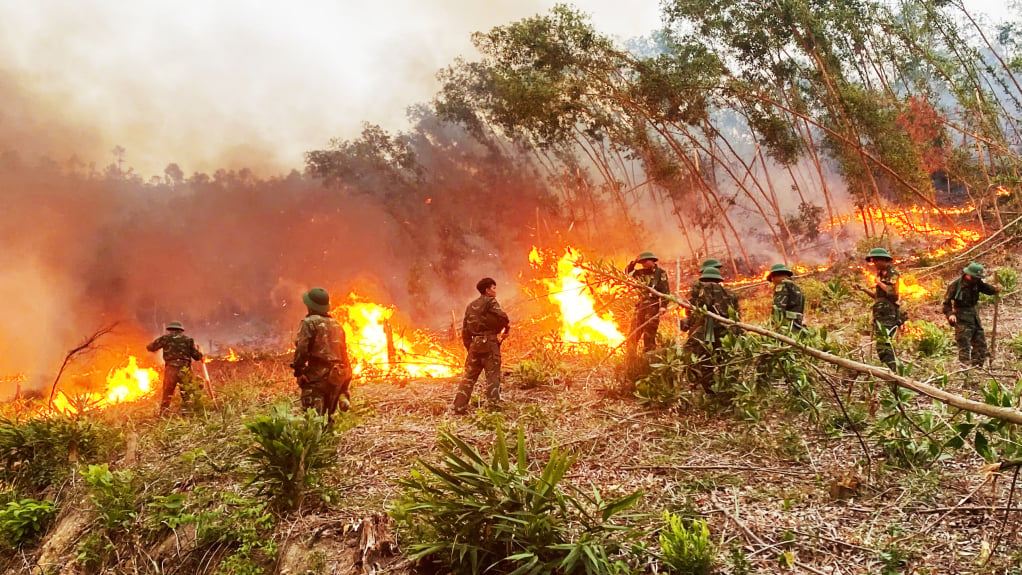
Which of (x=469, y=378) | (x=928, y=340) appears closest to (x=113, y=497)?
(x=469, y=378)

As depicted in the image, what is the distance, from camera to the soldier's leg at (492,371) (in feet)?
22.8

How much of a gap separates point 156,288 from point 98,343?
10.3 feet

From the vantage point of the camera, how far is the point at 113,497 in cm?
431

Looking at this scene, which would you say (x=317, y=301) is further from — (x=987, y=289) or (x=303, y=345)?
(x=987, y=289)

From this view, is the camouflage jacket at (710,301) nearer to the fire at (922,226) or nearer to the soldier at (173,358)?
the soldier at (173,358)

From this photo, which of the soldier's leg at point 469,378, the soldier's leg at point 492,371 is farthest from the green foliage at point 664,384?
the soldier's leg at point 469,378

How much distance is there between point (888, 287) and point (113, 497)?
887cm

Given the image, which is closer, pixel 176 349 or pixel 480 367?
pixel 480 367

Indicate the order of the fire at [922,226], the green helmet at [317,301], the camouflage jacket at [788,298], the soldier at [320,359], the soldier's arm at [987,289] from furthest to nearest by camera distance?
the fire at [922,226] < the soldier's arm at [987,289] < the camouflage jacket at [788,298] < the green helmet at [317,301] < the soldier at [320,359]

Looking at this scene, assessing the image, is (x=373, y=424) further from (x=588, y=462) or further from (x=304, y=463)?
(x=588, y=462)

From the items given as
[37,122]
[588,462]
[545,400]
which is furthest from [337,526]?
[37,122]

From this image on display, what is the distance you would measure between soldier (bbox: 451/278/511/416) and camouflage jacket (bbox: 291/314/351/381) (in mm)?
1740

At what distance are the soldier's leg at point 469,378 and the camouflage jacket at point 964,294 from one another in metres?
6.78

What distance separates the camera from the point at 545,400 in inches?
281
